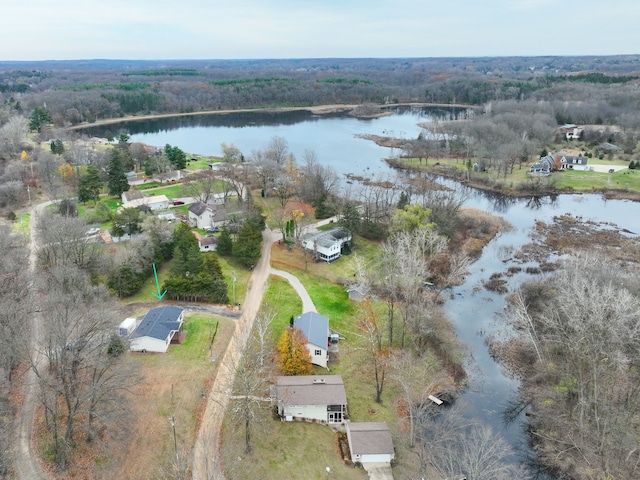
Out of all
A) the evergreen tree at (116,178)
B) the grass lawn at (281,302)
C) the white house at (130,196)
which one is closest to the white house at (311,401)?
the grass lawn at (281,302)

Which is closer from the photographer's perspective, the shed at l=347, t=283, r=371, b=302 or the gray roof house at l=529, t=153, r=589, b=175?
the shed at l=347, t=283, r=371, b=302

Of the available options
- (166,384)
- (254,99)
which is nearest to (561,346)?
(166,384)

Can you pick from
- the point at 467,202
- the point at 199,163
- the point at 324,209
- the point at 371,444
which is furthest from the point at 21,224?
the point at 467,202

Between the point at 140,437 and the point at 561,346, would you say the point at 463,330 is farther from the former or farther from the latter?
the point at 140,437

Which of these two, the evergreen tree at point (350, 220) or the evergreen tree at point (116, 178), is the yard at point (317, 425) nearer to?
the evergreen tree at point (350, 220)

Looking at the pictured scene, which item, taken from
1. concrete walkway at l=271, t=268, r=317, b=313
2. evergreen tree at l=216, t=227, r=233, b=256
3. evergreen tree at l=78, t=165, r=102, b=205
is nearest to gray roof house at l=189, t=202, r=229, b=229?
evergreen tree at l=216, t=227, r=233, b=256

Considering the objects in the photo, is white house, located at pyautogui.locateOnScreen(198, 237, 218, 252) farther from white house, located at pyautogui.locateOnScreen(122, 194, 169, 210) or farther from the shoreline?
the shoreline
